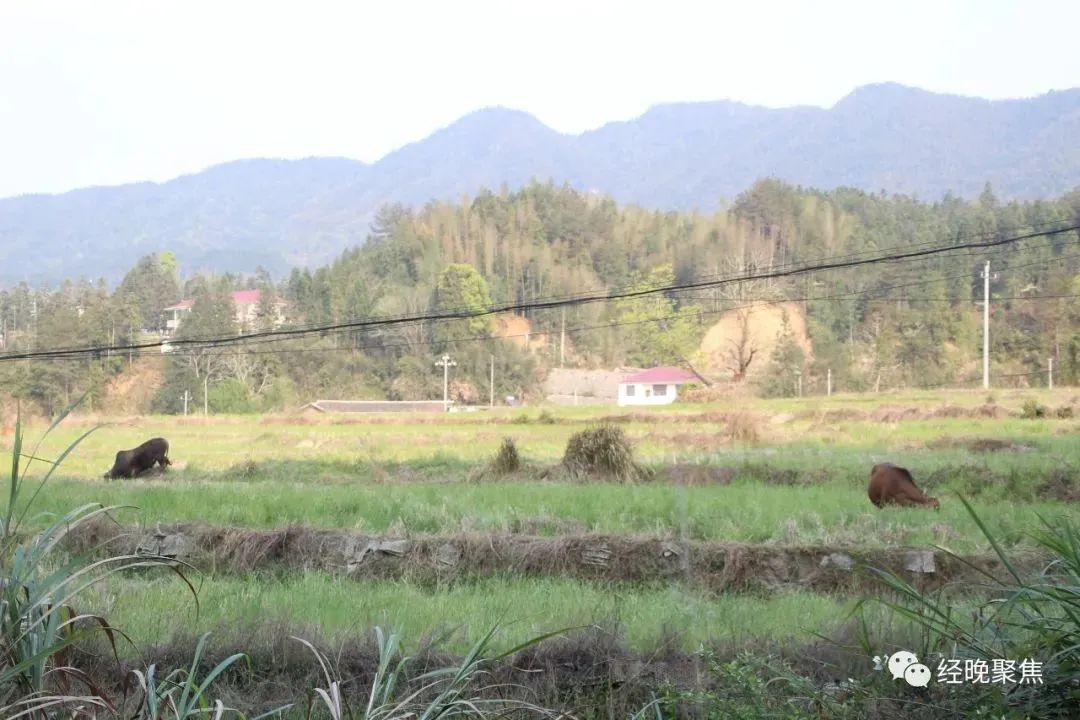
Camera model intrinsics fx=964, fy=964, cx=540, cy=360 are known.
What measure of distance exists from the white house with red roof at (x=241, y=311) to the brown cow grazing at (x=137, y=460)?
34089 millimetres

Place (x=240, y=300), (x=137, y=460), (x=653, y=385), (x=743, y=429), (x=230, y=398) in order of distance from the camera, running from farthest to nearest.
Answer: (x=240, y=300), (x=653, y=385), (x=230, y=398), (x=743, y=429), (x=137, y=460)

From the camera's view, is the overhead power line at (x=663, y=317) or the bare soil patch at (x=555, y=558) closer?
the bare soil patch at (x=555, y=558)

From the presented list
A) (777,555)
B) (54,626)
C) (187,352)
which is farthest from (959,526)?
(187,352)

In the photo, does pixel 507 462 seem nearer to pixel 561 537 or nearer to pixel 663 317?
pixel 561 537

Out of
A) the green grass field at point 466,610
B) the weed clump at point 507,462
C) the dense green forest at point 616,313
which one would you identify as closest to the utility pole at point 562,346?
the dense green forest at point 616,313

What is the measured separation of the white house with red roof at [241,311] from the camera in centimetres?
5500

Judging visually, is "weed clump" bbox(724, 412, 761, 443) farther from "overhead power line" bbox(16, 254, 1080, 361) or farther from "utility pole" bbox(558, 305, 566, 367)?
"utility pole" bbox(558, 305, 566, 367)

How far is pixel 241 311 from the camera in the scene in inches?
2306

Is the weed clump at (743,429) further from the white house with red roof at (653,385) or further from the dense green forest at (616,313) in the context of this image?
the white house with red roof at (653,385)

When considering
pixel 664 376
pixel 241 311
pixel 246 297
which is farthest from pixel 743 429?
pixel 246 297

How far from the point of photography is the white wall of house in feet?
161

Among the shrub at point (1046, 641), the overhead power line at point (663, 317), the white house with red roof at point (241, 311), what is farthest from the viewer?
the white house with red roof at point (241, 311)

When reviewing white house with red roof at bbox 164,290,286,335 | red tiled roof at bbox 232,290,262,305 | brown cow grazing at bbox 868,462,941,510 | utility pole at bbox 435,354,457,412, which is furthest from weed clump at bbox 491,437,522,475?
red tiled roof at bbox 232,290,262,305

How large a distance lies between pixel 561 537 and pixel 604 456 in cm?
836
